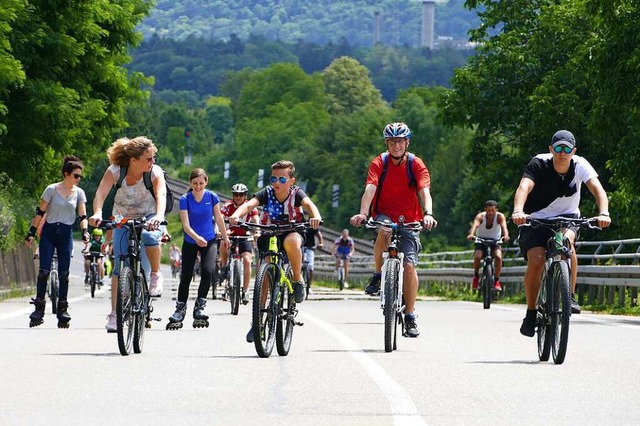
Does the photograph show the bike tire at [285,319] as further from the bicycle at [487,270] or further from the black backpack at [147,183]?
the bicycle at [487,270]

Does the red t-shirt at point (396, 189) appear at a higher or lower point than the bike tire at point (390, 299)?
higher

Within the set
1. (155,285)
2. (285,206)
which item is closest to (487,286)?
(285,206)

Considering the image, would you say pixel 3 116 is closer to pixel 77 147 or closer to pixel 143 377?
pixel 77 147

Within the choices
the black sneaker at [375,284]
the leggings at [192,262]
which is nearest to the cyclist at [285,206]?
the black sneaker at [375,284]

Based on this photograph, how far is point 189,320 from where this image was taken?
20.9 meters

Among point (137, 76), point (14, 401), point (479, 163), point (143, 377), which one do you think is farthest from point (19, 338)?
point (479, 163)

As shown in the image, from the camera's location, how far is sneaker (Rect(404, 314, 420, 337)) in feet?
49.4

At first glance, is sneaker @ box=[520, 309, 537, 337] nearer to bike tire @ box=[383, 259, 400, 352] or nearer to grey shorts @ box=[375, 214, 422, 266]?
bike tire @ box=[383, 259, 400, 352]

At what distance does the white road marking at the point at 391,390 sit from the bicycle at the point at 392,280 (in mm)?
294

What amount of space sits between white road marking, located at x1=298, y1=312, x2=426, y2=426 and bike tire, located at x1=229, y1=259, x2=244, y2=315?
6868 mm

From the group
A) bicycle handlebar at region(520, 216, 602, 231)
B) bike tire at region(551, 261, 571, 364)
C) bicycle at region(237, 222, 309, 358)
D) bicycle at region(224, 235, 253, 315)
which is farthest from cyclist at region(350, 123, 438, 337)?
bicycle at region(224, 235, 253, 315)

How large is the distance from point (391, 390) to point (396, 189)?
4261 mm

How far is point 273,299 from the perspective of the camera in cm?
1377

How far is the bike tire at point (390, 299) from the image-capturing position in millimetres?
14414
